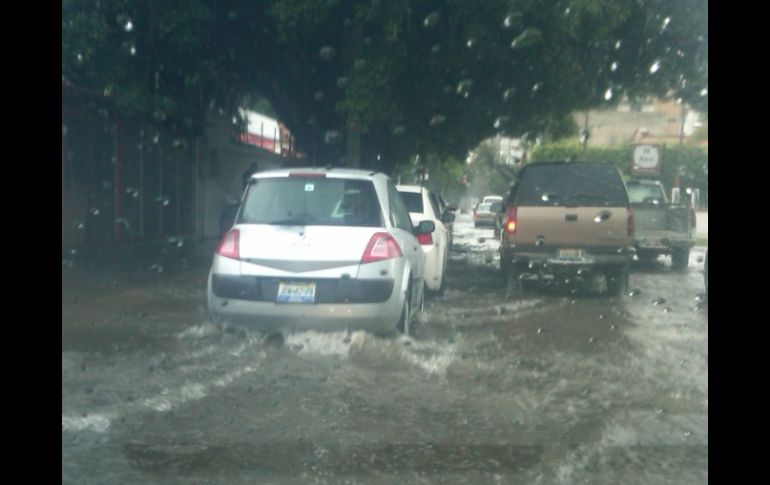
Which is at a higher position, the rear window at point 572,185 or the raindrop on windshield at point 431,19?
the raindrop on windshield at point 431,19

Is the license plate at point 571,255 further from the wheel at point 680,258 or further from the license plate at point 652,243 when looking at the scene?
the wheel at point 680,258

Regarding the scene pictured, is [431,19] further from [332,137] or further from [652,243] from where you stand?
[652,243]

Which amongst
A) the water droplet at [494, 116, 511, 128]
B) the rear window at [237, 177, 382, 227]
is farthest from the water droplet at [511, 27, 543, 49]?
the rear window at [237, 177, 382, 227]

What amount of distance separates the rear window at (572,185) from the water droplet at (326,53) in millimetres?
5839

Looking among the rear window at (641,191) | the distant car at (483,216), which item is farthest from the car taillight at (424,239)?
the distant car at (483,216)

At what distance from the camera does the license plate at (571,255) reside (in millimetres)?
13375

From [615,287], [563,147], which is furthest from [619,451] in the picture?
[563,147]

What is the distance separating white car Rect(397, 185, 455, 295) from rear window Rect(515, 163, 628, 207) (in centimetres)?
121

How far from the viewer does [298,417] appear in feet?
21.5

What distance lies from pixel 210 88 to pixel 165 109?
115 centimetres

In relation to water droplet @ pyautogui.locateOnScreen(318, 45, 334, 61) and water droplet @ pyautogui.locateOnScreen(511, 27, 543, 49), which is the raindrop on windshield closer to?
water droplet @ pyautogui.locateOnScreen(511, 27, 543, 49)

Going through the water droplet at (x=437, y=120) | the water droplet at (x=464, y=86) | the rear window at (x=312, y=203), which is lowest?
the rear window at (x=312, y=203)
